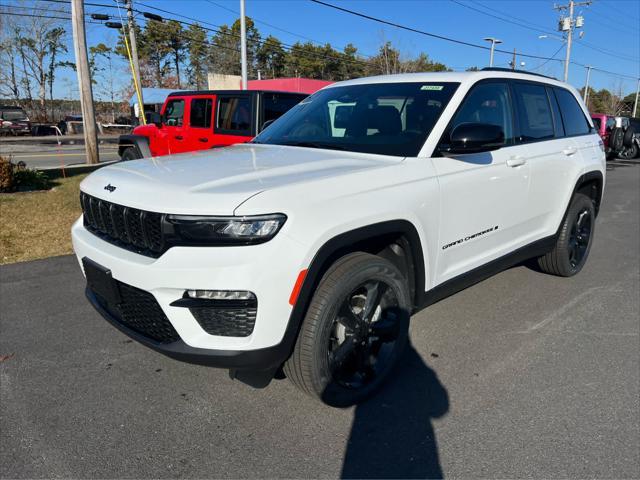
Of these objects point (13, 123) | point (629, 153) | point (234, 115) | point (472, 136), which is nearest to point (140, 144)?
point (234, 115)

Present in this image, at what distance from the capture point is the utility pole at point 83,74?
42.7 ft

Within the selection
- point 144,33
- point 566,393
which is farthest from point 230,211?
point 144,33

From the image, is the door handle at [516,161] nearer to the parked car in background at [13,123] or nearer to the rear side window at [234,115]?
the rear side window at [234,115]

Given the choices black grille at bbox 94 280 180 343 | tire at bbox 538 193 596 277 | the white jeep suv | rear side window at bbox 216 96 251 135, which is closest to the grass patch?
rear side window at bbox 216 96 251 135

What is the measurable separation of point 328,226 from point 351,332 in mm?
699

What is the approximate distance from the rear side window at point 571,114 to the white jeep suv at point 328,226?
55 cm

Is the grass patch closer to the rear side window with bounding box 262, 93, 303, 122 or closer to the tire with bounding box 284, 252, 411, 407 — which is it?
the rear side window with bounding box 262, 93, 303, 122

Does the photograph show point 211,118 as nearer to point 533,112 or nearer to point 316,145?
point 316,145

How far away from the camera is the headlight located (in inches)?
83.7

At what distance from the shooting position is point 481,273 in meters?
3.48

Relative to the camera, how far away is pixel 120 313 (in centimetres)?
263

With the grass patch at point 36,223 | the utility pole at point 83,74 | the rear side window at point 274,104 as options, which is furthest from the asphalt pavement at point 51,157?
the rear side window at point 274,104

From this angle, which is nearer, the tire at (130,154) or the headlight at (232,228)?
the headlight at (232,228)

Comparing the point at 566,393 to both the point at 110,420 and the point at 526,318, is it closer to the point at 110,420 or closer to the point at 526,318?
the point at 526,318
